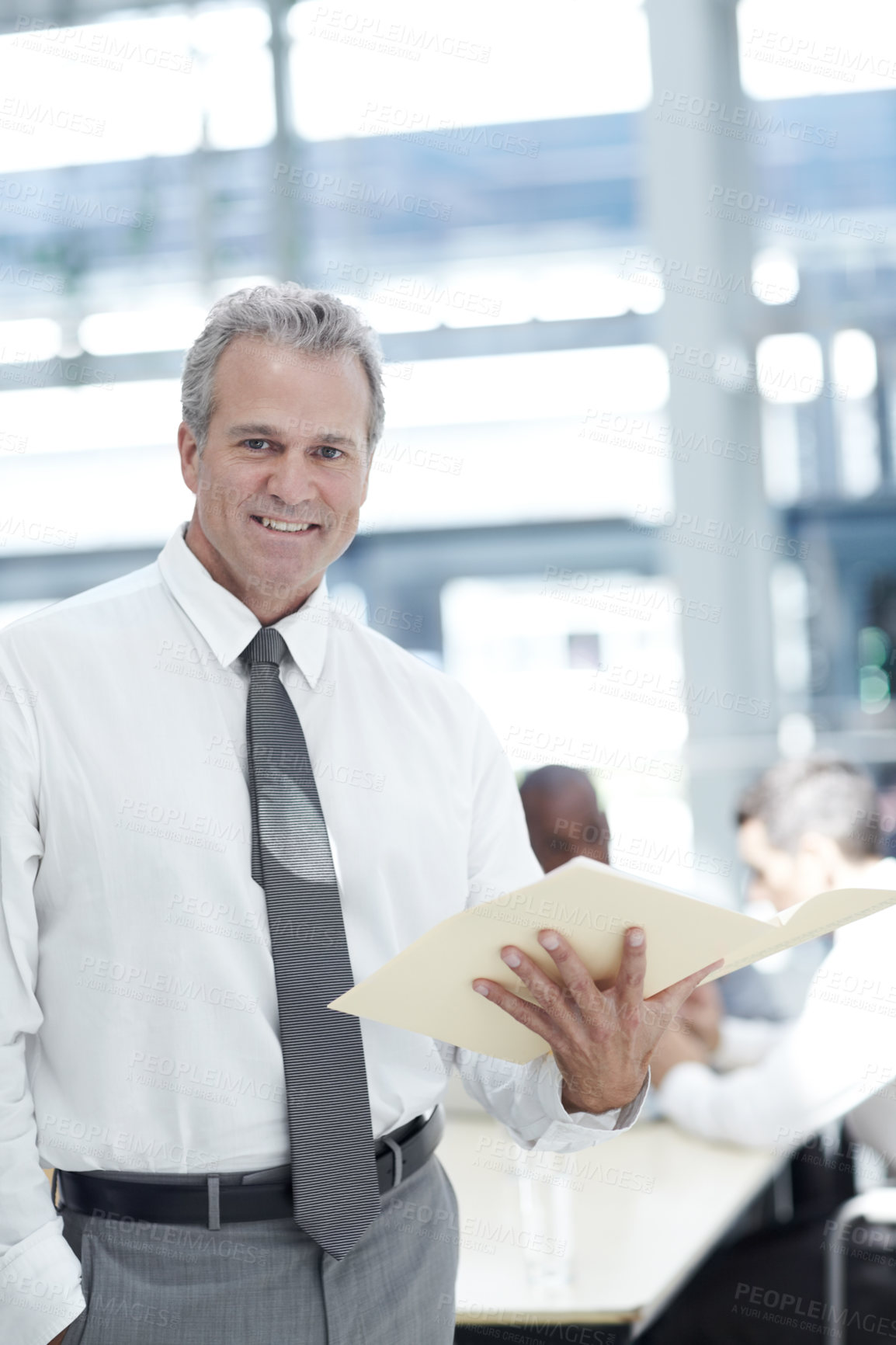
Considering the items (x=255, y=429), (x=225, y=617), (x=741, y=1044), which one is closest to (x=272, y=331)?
(x=255, y=429)

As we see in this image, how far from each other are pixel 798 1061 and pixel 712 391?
2.15m

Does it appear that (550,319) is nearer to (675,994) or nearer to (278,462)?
(278,462)

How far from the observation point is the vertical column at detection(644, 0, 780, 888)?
149 inches

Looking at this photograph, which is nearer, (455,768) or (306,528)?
(306,528)

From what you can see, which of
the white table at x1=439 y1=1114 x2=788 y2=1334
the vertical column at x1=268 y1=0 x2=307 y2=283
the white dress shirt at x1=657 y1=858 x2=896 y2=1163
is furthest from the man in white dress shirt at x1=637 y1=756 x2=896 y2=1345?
the vertical column at x1=268 y1=0 x2=307 y2=283

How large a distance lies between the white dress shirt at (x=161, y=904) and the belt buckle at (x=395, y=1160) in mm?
15

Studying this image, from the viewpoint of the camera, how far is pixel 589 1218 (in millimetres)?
2066

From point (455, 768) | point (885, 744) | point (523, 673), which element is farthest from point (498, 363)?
point (455, 768)

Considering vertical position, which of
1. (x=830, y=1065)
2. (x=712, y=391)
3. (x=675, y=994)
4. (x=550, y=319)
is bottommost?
(x=830, y=1065)

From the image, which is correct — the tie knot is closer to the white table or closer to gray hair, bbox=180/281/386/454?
gray hair, bbox=180/281/386/454

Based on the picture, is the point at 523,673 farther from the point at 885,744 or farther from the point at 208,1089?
the point at 208,1089

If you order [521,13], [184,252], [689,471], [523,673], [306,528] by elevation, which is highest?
[521,13]

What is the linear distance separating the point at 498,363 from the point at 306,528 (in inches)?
112

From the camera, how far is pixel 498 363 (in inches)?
157
